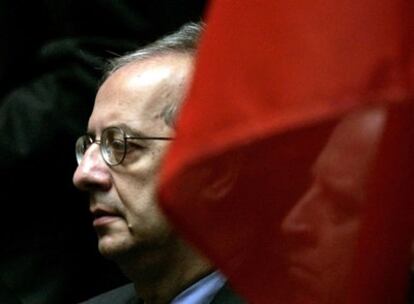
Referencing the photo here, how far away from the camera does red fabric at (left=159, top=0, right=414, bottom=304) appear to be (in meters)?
0.95

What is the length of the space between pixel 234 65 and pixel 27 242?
1.28m

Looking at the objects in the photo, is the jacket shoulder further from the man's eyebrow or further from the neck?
the man's eyebrow

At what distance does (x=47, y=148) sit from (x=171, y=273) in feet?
1.34

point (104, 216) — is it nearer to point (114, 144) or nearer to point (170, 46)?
point (114, 144)

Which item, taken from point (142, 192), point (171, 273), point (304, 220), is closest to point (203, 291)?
point (171, 273)

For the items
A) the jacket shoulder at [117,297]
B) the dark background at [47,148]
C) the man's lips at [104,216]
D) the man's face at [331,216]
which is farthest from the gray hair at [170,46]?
the man's face at [331,216]

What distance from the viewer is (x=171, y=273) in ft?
6.18

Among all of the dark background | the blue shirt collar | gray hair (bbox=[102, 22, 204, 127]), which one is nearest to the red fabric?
the blue shirt collar

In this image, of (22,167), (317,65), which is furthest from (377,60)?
(22,167)

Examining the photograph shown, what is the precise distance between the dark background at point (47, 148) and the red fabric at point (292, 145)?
45.2 inches

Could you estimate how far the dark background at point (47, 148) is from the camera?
7.08 ft

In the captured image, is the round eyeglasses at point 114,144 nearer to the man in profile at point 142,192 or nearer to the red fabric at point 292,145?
the man in profile at point 142,192

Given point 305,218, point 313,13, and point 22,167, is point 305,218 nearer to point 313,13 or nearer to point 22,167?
point 313,13

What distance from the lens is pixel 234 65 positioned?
3.18 feet
